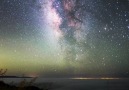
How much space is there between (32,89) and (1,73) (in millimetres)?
37420

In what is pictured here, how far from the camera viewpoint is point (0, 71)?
6.71 meters

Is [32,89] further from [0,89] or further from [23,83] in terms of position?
[23,83]

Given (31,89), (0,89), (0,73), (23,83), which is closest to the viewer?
(23,83)

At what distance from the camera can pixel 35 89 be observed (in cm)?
4328

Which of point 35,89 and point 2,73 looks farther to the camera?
point 35,89

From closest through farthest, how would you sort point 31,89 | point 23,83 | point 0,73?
point 23,83
point 0,73
point 31,89

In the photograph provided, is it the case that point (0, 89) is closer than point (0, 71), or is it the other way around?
point (0, 71)

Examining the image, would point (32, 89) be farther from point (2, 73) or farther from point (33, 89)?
point (2, 73)

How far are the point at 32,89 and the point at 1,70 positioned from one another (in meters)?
37.2

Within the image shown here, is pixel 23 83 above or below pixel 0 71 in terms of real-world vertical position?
below

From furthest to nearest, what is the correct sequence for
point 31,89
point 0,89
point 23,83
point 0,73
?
point 31,89, point 0,89, point 0,73, point 23,83

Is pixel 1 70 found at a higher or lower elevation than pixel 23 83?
higher

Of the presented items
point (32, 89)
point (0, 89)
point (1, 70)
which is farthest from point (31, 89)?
point (1, 70)

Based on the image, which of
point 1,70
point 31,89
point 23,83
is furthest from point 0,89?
point 31,89
